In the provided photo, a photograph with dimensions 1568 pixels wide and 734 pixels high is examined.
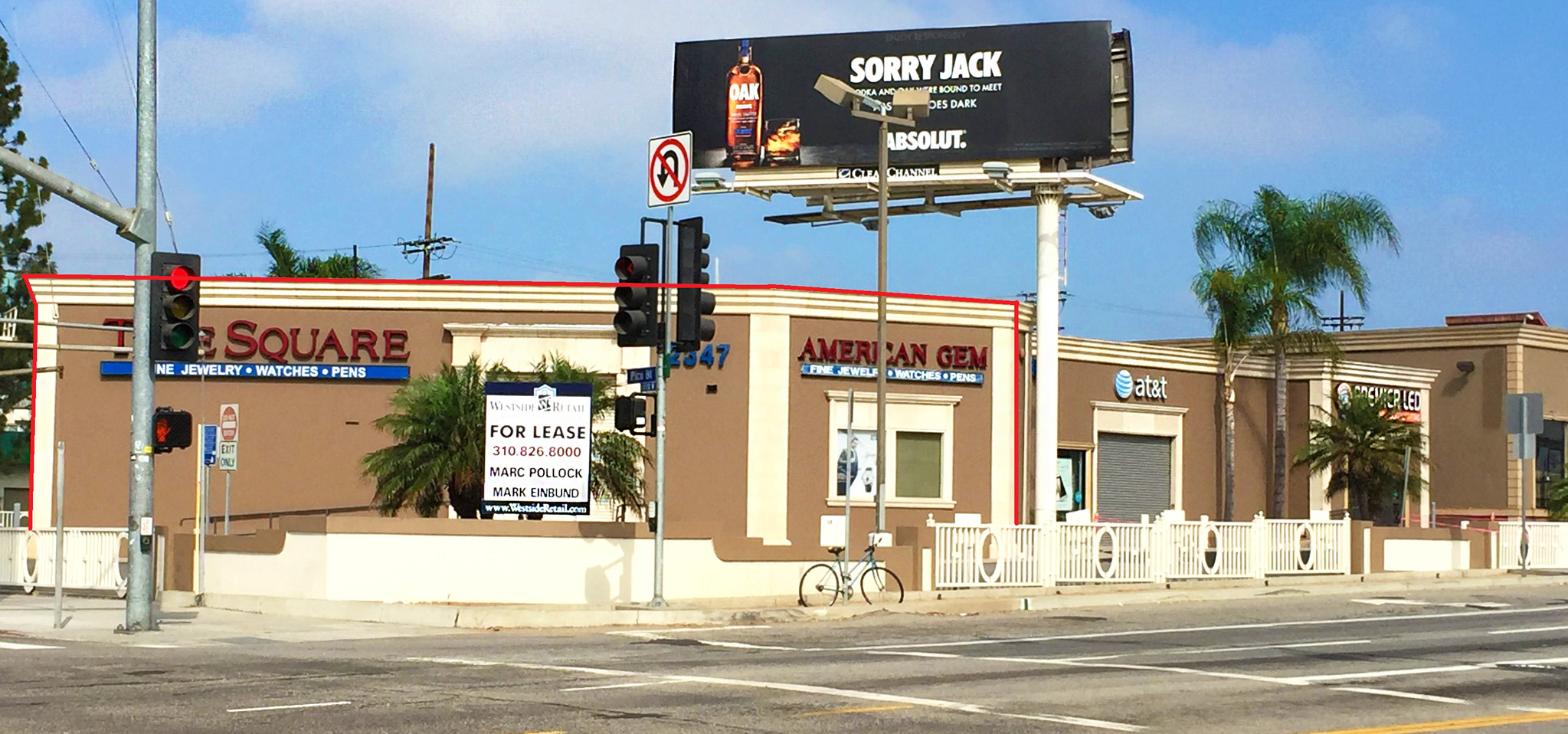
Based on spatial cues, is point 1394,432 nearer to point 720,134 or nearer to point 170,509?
point 720,134

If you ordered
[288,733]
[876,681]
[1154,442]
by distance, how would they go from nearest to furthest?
1. [288,733]
2. [876,681]
3. [1154,442]

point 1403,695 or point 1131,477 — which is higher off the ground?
point 1131,477

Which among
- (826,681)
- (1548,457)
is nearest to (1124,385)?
(1548,457)

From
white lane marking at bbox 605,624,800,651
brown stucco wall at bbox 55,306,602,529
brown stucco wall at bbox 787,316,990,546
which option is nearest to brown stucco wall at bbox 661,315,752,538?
brown stucco wall at bbox 787,316,990,546

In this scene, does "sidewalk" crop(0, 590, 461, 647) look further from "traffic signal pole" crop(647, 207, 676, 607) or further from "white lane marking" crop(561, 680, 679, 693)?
"white lane marking" crop(561, 680, 679, 693)

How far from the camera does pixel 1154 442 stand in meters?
43.4

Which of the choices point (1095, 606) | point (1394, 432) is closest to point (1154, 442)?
point (1394, 432)

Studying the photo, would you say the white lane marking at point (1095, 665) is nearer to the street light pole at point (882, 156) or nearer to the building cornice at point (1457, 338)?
the street light pole at point (882, 156)

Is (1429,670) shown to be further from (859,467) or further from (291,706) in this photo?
(859,467)

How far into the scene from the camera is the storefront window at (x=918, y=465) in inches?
1463

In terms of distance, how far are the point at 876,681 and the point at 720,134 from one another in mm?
25744

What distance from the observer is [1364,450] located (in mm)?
44219

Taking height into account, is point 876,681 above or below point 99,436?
below

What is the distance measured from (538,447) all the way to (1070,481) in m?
18.9
